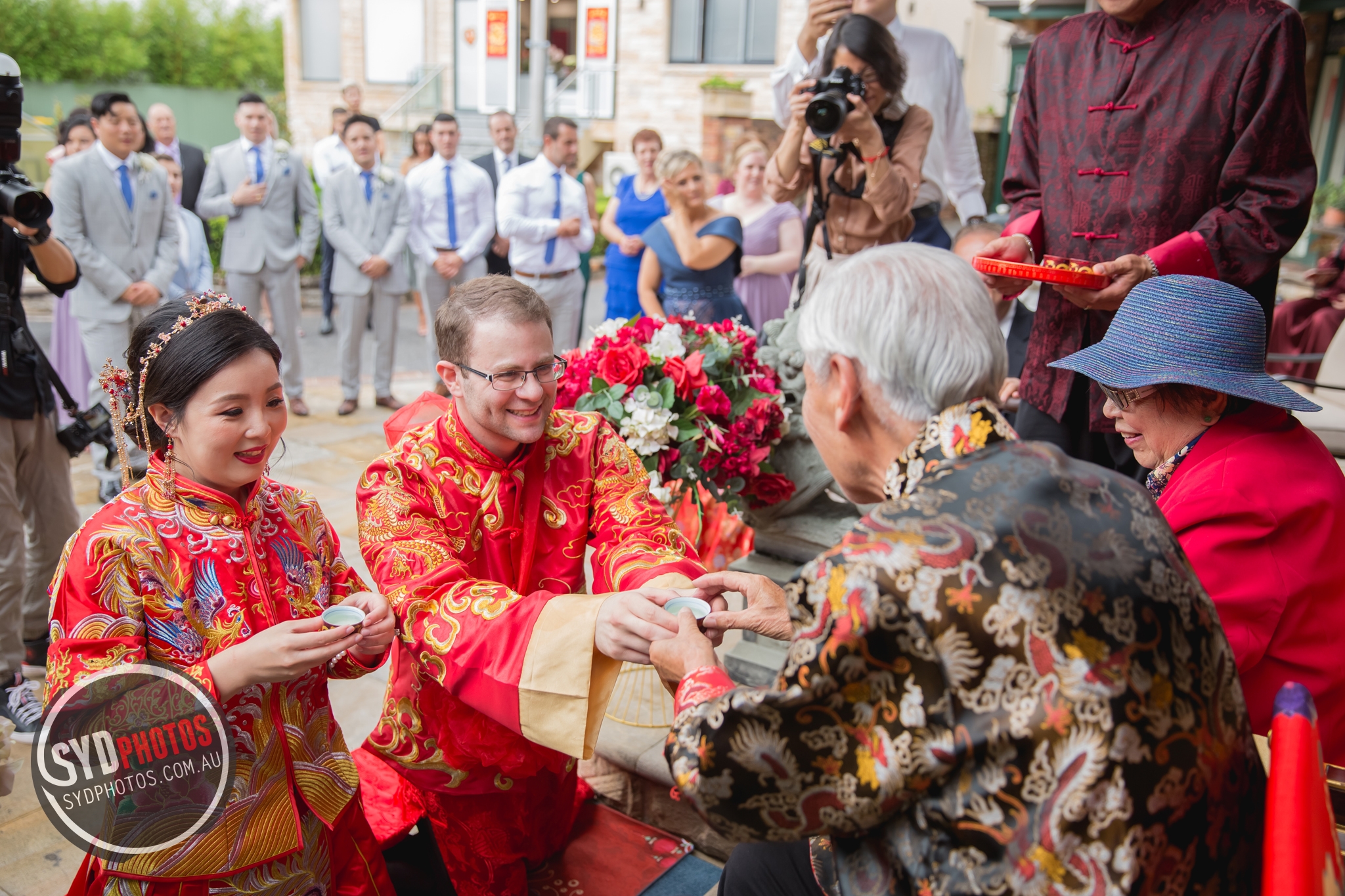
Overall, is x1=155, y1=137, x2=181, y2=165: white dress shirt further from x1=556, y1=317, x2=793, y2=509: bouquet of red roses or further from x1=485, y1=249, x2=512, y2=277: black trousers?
x1=556, y1=317, x2=793, y2=509: bouquet of red roses

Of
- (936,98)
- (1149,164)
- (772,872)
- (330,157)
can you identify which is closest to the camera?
(772,872)

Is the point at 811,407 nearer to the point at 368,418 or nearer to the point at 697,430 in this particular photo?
the point at 697,430

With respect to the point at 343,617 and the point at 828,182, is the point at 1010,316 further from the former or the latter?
the point at 343,617

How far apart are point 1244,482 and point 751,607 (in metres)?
0.97

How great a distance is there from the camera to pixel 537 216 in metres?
7.50

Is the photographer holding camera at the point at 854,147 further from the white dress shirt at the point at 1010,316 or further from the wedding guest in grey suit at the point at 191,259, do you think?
the wedding guest in grey suit at the point at 191,259

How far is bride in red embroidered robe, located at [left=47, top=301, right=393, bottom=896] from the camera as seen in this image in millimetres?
1779

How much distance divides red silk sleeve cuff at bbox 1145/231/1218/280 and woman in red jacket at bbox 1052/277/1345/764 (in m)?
0.51

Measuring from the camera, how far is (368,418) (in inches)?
289

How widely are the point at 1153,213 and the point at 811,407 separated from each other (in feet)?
5.22

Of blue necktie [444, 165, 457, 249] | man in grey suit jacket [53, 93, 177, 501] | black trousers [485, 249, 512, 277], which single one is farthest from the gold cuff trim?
black trousers [485, 249, 512, 277]

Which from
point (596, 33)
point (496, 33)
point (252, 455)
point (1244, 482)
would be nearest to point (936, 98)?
point (1244, 482)

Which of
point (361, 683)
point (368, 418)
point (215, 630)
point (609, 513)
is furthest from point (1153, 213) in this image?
point (368, 418)

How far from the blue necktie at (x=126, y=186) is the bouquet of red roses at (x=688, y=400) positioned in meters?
3.66
